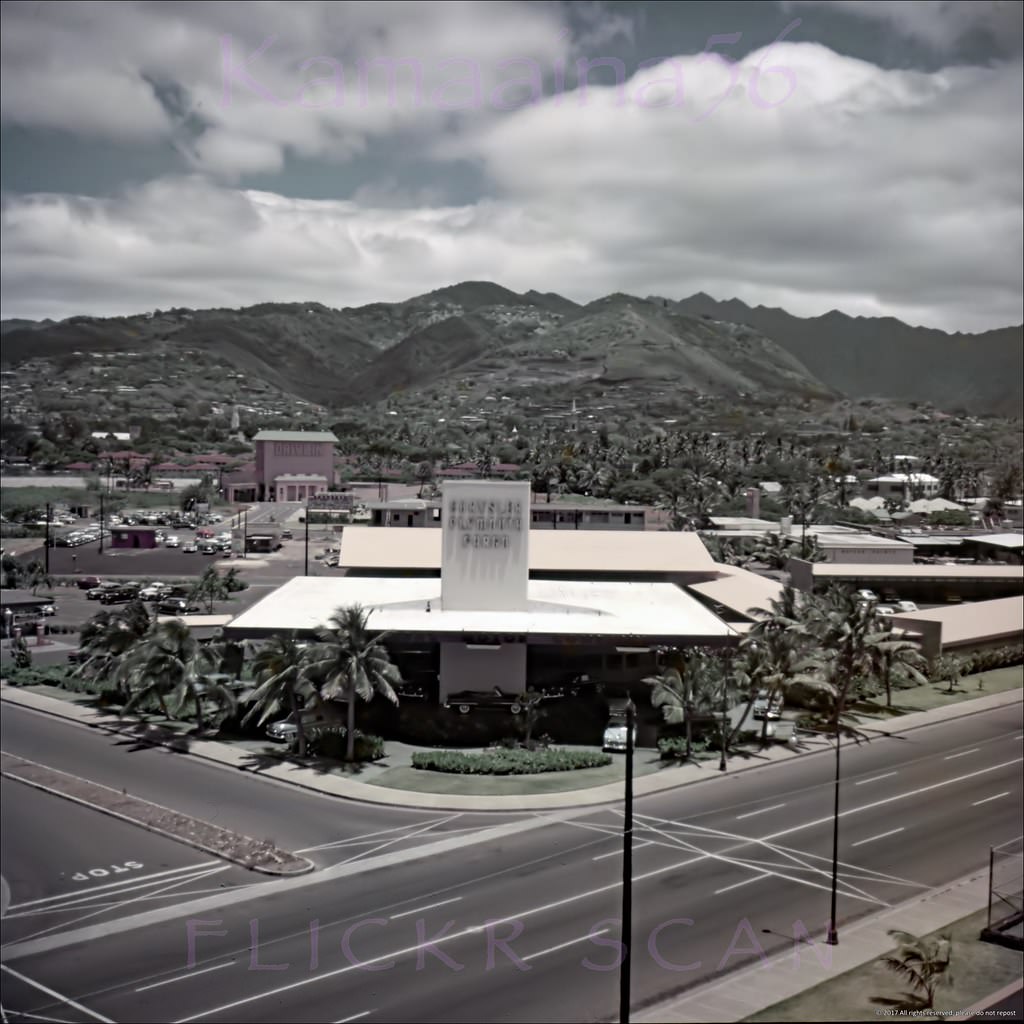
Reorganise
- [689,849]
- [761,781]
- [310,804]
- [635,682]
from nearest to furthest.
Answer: [689,849]
[310,804]
[761,781]
[635,682]

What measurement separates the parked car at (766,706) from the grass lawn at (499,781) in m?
9.59

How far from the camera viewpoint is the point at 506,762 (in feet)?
157

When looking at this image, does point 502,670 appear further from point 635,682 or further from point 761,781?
point 761,781

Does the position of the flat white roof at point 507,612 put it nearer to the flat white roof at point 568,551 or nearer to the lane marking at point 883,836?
the flat white roof at point 568,551

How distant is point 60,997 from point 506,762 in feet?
76.3

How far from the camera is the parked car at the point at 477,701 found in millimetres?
54812

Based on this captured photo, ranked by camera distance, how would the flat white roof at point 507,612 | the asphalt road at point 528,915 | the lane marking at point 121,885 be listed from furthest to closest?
the flat white roof at point 507,612, the lane marking at point 121,885, the asphalt road at point 528,915

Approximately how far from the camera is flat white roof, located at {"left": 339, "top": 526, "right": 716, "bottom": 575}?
79312 mm

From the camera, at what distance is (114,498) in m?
186

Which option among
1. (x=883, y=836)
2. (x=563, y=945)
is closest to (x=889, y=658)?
(x=883, y=836)

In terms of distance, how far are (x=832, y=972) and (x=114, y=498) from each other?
174025 mm

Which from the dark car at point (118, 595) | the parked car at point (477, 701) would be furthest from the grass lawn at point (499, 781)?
the dark car at point (118, 595)

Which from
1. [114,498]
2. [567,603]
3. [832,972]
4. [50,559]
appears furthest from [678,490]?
→ [832,972]

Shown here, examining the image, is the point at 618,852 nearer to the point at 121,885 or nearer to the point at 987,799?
the point at 121,885
